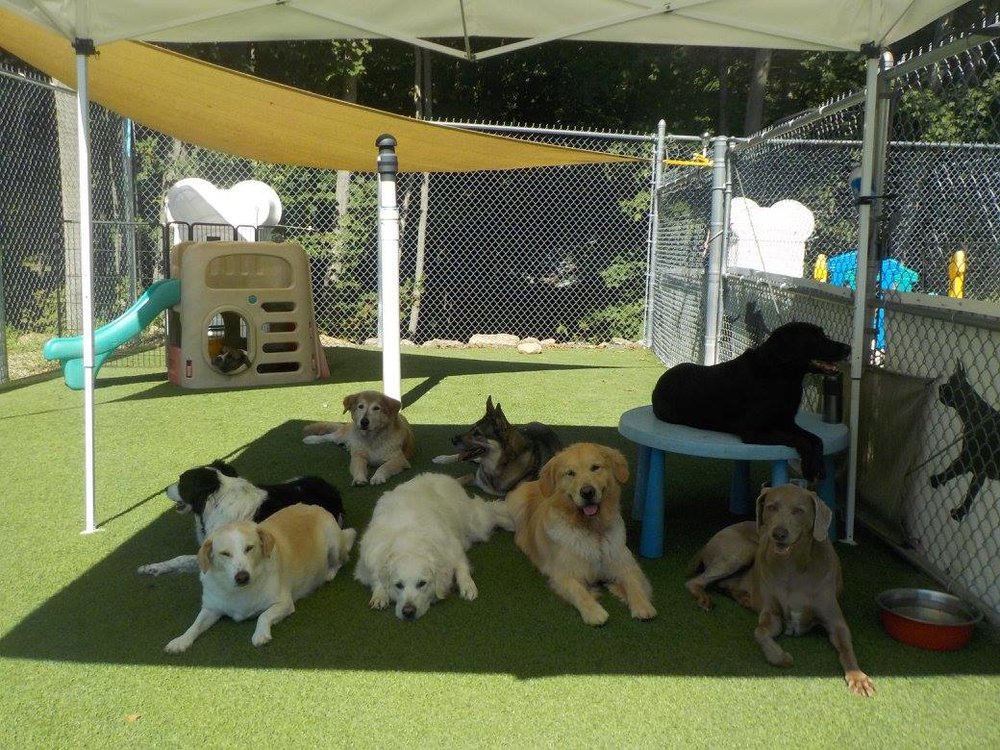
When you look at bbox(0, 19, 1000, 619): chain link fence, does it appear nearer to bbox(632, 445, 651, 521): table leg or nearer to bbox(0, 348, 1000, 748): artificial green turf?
bbox(0, 348, 1000, 748): artificial green turf

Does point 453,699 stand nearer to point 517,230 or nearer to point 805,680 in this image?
point 805,680

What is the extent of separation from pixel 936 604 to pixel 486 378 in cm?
651

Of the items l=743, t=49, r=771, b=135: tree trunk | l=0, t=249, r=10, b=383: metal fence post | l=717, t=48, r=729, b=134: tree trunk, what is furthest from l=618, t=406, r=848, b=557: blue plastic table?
l=717, t=48, r=729, b=134: tree trunk

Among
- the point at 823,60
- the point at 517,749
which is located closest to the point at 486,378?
the point at 517,749

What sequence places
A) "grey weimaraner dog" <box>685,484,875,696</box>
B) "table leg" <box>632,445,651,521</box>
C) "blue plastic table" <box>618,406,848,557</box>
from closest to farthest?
"grey weimaraner dog" <box>685,484,875,696</box> < "blue plastic table" <box>618,406,848,557</box> < "table leg" <box>632,445,651,521</box>

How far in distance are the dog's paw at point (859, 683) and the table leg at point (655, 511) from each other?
137 centimetres

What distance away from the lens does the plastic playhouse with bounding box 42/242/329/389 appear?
8.76 meters

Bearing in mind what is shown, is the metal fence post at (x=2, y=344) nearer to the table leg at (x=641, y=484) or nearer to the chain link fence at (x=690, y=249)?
the chain link fence at (x=690, y=249)

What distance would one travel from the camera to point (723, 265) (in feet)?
28.3

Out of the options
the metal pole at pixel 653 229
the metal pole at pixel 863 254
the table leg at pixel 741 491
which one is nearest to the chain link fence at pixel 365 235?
the metal pole at pixel 653 229

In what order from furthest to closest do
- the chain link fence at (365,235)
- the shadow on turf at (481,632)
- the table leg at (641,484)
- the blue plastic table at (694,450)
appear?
the chain link fence at (365,235) < the table leg at (641,484) < the blue plastic table at (694,450) < the shadow on turf at (481,632)

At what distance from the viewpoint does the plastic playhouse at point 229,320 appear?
876 cm

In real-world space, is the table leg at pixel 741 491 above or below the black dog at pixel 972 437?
below

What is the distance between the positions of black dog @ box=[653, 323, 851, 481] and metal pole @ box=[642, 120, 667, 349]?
6.99 meters
